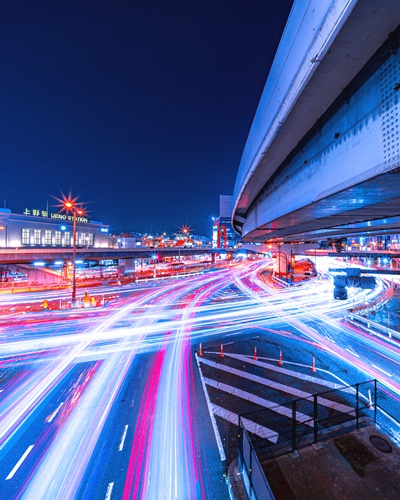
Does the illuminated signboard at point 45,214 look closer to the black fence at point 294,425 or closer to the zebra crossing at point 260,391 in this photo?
the zebra crossing at point 260,391

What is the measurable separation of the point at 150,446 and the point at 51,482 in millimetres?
2241

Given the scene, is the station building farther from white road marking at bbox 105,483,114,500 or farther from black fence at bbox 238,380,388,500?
black fence at bbox 238,380,388,500

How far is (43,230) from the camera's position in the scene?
57406 millimetres

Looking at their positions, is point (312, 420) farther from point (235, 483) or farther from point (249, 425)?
point (235, 483)

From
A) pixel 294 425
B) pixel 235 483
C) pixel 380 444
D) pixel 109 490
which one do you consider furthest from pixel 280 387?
pixel 109 490

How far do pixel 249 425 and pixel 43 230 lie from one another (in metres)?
65.9

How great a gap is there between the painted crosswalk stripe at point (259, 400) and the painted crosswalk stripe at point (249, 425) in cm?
62

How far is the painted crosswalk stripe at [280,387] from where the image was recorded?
739 centimetres

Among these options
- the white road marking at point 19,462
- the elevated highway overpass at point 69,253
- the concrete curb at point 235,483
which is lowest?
the white road marking at point 19,462

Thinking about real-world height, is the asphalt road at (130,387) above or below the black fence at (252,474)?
below

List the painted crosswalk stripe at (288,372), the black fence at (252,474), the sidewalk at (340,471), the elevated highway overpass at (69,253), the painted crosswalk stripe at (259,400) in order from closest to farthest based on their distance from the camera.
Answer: the black fence at (252,474) → the sidewalk at (340,471) → the painted crosswalk stripe at (259,400) → the painted crosswalk stripe at (288,372) → the elevated highway overpass at (69,253)

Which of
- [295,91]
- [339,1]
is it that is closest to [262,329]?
[295,91]

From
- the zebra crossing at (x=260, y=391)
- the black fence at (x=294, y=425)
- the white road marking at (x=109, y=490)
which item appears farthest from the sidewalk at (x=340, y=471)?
the white road marking at (x=109, y=490)

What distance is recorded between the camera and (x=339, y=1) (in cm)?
294
